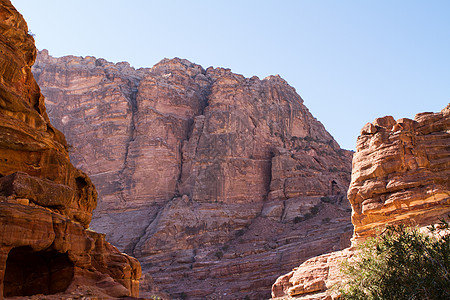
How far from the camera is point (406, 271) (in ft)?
62.4

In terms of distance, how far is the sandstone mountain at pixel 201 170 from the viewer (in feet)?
206

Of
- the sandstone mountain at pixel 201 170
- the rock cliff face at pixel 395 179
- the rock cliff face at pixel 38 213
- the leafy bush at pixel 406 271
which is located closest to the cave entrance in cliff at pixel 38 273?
the rock cliff face at pixel 38 213

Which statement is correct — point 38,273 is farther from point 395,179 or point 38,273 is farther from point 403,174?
point 403,174

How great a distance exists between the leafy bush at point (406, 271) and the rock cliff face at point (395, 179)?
30.2 feet

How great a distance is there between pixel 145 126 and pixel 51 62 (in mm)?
34040

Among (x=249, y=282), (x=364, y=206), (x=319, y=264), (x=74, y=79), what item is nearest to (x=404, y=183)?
(x=364, y=206)

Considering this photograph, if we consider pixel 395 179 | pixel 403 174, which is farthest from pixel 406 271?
pixel 403 174

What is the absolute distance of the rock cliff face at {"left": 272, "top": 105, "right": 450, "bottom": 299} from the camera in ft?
101

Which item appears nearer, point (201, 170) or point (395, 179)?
point (395, 179)

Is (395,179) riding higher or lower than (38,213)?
higher

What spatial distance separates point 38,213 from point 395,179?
25.0 meters

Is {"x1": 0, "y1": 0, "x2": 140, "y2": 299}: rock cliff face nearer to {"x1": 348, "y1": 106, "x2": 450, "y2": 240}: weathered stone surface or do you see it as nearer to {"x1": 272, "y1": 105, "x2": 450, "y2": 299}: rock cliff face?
{"x1": 272, "y1": 105, "x2": 450, "y2": 299}: rock cliff face

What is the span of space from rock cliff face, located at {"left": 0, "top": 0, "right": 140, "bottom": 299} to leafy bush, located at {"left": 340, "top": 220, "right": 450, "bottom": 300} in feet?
36.0

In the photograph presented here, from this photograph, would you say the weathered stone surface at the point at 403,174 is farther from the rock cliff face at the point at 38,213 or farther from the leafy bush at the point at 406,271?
the rock cliff face at the point at 38,213
